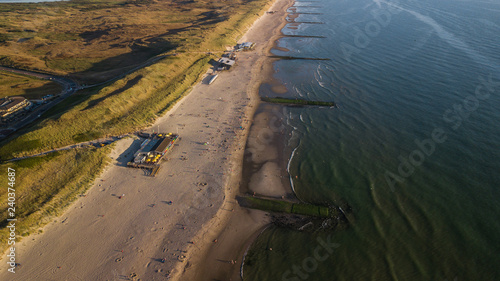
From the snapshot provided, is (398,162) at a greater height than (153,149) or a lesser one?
lesser

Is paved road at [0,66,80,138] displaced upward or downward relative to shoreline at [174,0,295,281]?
upward

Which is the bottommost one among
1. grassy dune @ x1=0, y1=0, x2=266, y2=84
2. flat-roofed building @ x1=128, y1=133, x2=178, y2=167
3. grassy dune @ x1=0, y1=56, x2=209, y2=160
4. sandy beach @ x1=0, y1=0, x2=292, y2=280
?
sandy beach @ x1=0, y1=0, x2=292, y2=280

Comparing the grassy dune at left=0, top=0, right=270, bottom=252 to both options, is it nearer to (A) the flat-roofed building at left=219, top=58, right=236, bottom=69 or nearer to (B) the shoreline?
(A) the flat-roofed building at left=219, top=58, right=236, bottom=69

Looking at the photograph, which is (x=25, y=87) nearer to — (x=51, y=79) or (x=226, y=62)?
(x=51, y=79)

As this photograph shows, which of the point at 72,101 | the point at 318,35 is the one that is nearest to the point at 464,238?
the point at 72,101

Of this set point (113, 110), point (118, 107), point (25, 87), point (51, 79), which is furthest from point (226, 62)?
point (25, 87)

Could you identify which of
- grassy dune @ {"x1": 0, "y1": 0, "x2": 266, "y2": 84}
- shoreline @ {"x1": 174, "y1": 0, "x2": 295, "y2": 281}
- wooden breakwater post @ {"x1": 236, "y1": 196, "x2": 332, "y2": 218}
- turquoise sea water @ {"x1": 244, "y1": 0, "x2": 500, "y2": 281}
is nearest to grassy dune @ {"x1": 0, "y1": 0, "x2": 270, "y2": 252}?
grassy dune @ {"x1": 0, "y1": 0, "x2": 266, "y2": 84}
